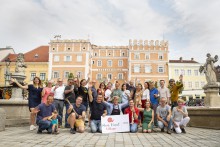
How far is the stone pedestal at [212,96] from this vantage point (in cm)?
1066

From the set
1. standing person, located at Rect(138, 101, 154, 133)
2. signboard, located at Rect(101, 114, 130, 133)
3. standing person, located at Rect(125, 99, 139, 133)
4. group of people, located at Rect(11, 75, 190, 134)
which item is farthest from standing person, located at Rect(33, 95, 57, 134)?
standing person, located at Rect(138, 101, 154, 133)

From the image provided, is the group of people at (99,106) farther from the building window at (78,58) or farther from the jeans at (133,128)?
the building window at (78,58)

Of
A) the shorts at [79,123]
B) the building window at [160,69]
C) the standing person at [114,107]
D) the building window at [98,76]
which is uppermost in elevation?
the building window at [160,69]

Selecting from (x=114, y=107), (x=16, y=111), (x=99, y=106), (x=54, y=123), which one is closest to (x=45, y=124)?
(x=54, y=123)

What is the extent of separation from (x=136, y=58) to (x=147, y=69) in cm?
378

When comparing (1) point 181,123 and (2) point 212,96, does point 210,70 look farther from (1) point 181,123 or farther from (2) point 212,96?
(1) point 181,123

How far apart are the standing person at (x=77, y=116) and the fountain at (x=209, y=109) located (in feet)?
17.1

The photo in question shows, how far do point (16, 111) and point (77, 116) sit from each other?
3.36 m

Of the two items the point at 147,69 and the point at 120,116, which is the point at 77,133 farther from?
the point at 147,69

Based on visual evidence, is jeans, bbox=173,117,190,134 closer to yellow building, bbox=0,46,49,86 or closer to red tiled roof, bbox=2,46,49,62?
yellow building, bbox=0,46,49,86

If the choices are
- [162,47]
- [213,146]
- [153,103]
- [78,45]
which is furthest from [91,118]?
[162,47]

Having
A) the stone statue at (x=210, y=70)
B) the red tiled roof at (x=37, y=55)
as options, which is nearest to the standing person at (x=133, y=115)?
the stone statue at (x=210, y=70)

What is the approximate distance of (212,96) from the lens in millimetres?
10719

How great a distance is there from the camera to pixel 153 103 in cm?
891
